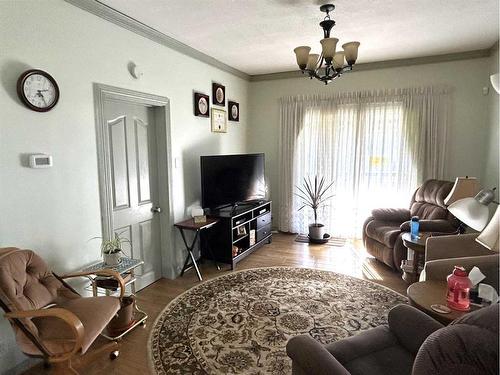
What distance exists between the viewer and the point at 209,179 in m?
3.87

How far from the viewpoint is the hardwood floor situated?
2.16 metres

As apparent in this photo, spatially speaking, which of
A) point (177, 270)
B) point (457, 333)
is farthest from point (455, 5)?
point (177, 270)

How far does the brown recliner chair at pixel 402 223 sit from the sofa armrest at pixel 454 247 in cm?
82

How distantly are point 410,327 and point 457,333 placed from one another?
2.54ft

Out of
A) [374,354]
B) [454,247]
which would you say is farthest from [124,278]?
[454,247]

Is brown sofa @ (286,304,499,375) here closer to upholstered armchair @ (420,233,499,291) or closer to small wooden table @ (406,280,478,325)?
small wooden table @ (406,280,478,325)

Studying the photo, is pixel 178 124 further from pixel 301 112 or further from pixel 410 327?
pixel 410 327

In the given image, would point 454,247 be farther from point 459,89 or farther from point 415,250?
point 459,89

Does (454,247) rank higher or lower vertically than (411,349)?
higher

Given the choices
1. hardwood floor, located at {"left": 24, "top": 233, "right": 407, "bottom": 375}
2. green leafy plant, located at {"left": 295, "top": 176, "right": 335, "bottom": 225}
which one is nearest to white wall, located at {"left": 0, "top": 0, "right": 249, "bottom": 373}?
hardwood floor, located at {"left": 24, "top": 233, "right": 407, "bottom": 375}

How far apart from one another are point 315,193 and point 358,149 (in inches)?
37.6

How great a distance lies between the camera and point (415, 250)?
119 inches

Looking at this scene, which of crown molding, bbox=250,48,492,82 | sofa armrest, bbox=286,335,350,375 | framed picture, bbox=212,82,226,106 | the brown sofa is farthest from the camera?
framed picture, bbox=212,82,226,106

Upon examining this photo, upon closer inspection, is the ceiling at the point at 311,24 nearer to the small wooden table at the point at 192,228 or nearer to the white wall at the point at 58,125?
the white wall at the point at 58,125
